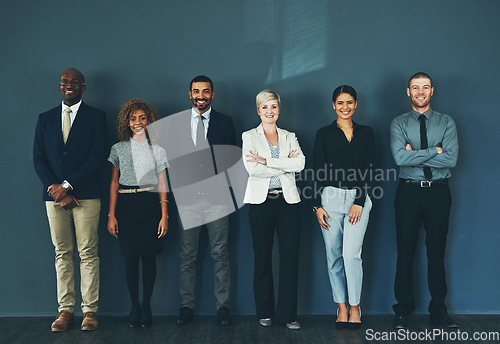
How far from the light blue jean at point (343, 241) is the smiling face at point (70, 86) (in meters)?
2.20

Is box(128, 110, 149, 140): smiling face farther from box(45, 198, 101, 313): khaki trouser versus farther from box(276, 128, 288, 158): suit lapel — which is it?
box(276, 128, 288, 158): suit lapel

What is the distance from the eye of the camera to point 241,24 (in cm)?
382

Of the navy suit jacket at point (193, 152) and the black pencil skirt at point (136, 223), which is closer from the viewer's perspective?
the black pencil skirt at point (136, 223)

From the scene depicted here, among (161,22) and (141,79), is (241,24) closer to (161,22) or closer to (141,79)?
(161,22)

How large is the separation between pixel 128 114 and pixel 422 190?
2.46 metres

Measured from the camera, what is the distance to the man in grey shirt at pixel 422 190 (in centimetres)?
339

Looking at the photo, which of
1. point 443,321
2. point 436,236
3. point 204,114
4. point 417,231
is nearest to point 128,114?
point 204,114

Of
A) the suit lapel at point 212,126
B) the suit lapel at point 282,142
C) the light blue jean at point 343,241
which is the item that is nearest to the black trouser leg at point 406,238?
the light blue jean at point 343,241

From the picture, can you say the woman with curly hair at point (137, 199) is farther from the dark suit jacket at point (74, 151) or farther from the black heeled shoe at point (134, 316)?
the dark suit jacket at point (74, 151)

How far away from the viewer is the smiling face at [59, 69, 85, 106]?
3527 millimetres

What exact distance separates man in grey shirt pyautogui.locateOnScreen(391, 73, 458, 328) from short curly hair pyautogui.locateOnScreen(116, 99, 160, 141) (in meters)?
2.02

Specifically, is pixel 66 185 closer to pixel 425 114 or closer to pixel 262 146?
pixel 262 146

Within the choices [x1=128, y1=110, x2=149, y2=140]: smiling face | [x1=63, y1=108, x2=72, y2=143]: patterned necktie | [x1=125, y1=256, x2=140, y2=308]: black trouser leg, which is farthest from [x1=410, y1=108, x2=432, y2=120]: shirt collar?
[x1=63, y1=108, x2=72, y2=143]: patterned necktie

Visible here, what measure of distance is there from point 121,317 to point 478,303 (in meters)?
3.17
